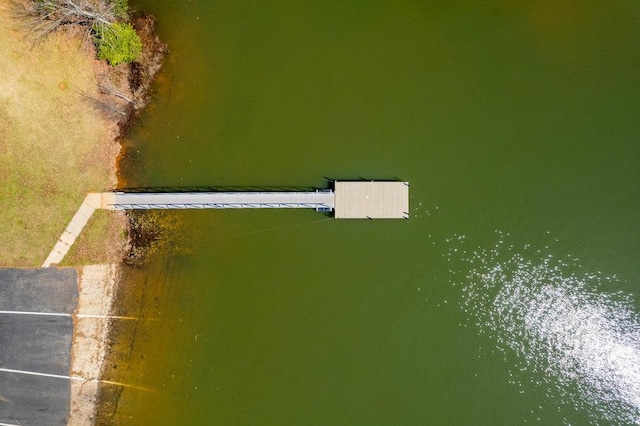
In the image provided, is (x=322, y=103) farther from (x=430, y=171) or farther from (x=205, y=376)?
(x=205, y=376)

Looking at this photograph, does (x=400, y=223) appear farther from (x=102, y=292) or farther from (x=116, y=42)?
(x=116, y=42)

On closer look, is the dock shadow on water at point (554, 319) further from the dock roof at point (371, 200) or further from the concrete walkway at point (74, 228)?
the concrete walkway at point (74, 228)

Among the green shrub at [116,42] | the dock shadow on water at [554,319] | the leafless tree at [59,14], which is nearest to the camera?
the leafless tree at [59,14]

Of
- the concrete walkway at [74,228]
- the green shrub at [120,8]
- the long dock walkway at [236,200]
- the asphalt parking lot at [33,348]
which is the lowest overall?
the asphalt parking lot at [33,348]

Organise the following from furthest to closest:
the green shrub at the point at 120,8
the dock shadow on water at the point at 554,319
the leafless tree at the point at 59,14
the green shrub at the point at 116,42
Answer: the dock shadow on water at the point at 554,319 < the green shrub at the point at 120,8 < the green shrub at the point at 116,42 < the leafless tree at the point at 59,14

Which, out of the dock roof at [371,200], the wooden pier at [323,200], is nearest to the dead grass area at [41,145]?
the wooden pier at [323,200]

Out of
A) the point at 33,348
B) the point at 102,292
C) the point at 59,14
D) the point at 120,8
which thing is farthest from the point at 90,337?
the point at 120,8

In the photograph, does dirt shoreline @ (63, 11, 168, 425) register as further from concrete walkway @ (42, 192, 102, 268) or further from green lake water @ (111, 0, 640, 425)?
concrete walkway @ (42, 192, 102, 268)
